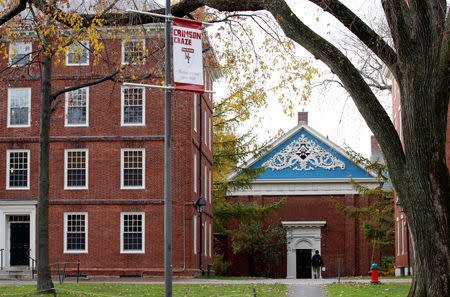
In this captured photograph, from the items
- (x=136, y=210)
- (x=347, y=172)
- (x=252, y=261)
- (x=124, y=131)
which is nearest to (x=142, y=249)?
(x=136, y=210)

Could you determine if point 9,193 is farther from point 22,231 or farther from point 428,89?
point 428,89

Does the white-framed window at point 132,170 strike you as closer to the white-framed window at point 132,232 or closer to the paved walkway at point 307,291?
the white-framed window at point 132,232

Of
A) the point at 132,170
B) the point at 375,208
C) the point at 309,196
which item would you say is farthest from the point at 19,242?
the point at 309,196

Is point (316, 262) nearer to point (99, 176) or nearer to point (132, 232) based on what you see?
point (132, 232)

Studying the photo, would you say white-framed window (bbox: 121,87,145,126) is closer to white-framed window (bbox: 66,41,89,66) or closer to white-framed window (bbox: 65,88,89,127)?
white-framed window (bbox: 65,88,89,127)

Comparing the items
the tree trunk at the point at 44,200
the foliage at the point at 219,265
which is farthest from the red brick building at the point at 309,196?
the tree trunk at the point at 44,200

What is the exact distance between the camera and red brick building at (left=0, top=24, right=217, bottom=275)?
3384cm

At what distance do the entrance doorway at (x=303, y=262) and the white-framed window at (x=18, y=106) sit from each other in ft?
72.1

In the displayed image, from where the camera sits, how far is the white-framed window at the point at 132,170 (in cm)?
Answer: 3422

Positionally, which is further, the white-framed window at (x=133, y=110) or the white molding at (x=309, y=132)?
the white molding at (x=309, y=132)

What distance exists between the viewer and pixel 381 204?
40656 millimetres

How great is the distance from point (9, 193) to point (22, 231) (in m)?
1.80

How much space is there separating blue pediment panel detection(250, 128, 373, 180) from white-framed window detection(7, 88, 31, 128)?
62.6 ft

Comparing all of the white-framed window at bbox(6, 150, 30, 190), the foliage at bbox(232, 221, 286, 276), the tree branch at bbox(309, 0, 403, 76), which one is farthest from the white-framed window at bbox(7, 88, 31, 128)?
the tree branch at bbox(309, 0, 403, 76)
